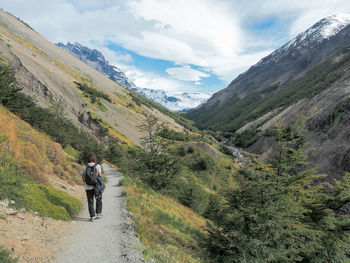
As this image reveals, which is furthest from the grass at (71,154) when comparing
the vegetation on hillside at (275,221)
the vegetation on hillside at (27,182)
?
the vegetation on hillside at (275,221)

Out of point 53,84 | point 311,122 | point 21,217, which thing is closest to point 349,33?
point 311,122

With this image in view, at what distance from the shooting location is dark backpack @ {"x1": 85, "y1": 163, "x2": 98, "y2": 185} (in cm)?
738

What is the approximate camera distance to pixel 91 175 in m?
7.38

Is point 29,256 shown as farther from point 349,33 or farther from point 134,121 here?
point 349,33

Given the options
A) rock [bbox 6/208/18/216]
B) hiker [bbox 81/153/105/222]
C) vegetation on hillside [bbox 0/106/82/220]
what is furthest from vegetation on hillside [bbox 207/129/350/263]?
rock [bbox 6/208/18/216]

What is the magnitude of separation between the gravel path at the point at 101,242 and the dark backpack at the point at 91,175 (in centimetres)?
160

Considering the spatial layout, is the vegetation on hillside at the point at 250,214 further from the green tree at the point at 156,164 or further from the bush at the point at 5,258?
the green tree at the point at 156,164

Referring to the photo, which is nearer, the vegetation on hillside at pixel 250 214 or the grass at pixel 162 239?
the grass at pixel 162 239

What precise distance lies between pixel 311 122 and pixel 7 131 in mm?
47347

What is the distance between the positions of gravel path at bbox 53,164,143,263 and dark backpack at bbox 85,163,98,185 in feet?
5.24

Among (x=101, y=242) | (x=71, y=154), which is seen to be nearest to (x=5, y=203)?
(x=101, y=242)

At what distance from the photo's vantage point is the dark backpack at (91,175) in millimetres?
7379

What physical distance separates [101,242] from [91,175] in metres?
2.51

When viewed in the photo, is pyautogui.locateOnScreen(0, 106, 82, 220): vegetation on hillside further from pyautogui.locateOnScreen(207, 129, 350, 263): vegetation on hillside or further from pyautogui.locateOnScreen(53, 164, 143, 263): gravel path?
pyautogui.locateOnScreen(207, 129, 350, 263): vegetation on hillside
